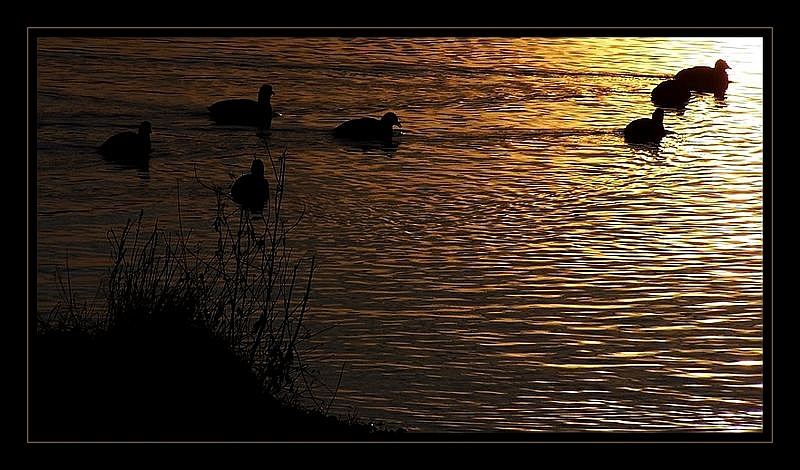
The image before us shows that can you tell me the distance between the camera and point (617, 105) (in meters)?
20.8

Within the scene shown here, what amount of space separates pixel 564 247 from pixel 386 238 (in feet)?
5.24

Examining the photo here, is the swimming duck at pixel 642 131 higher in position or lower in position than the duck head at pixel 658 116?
lower

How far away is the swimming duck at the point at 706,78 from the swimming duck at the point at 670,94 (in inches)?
13.2

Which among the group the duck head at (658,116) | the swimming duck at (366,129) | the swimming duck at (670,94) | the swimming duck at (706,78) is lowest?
the swimming duck at (366,129)

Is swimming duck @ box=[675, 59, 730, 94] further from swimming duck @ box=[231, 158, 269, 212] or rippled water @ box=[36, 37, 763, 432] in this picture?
swimming duck @ box=[231, 158, 269, 212]

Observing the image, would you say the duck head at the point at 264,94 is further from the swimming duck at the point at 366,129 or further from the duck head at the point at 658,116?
the duck head at the point at 658,116

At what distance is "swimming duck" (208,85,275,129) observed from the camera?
1742cm

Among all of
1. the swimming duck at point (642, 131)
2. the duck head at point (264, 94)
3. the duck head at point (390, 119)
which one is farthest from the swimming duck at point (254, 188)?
the swimming duck at point (642, 131)

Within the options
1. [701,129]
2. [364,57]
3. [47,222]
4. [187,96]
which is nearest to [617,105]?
[701,129]

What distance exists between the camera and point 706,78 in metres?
22.1

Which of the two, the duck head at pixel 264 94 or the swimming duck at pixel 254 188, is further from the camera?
the duck head at pixel 264 94

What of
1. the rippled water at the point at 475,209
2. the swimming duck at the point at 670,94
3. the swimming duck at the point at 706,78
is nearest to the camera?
the rippled water at the point at 475,209

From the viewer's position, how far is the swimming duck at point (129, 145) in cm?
1569

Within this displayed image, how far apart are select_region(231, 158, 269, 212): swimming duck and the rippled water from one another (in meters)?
0.29
